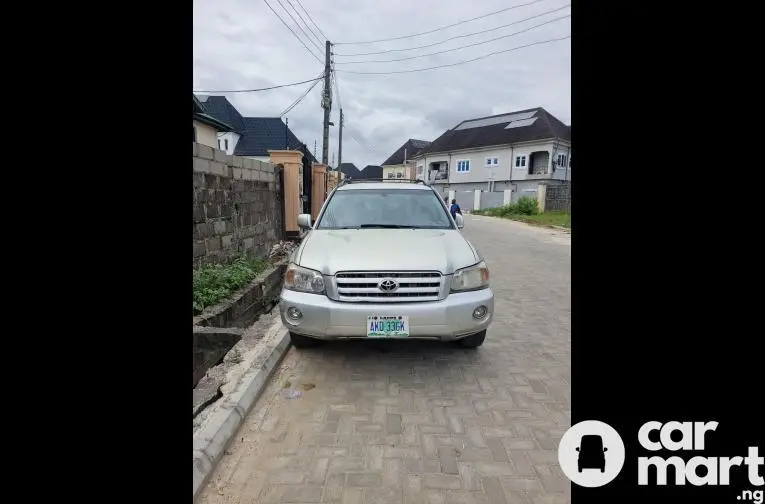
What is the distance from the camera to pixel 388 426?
2.68 metres

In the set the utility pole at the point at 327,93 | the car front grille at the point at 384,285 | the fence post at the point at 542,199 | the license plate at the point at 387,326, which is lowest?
the license plate at the point at 387,326

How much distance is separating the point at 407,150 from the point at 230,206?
172ft

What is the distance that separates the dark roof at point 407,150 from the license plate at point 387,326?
53.4 metres

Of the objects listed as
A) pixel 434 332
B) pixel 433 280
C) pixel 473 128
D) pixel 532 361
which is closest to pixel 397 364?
pixel 434 332

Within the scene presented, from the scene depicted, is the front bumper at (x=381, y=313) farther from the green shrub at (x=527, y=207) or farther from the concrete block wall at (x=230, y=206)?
the green shrub at (x=527, y=207)

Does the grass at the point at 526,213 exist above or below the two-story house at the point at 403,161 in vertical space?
below

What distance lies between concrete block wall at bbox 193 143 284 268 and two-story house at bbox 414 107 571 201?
30012 millimetres

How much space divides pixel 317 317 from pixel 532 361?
6.67 ft

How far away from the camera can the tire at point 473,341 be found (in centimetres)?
378

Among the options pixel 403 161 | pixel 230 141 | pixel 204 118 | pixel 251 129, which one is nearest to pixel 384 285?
pixel 204 118
